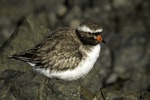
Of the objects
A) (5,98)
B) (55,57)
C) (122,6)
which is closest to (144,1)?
(122,6)

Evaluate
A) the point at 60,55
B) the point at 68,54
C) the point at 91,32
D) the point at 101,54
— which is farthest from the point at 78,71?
the point at 101,54

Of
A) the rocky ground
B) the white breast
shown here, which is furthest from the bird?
the rocky ground

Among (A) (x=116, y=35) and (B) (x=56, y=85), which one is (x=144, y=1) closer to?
(A) (x=116, y=35)

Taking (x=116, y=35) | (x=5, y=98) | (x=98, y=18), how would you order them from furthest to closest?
(x=98, y=18) < (x=116, y=35) < (x=5, y=98)

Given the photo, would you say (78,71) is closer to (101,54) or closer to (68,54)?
(68,54)

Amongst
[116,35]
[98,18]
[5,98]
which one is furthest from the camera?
[98,18]

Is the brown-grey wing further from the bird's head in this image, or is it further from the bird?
the bird's head
